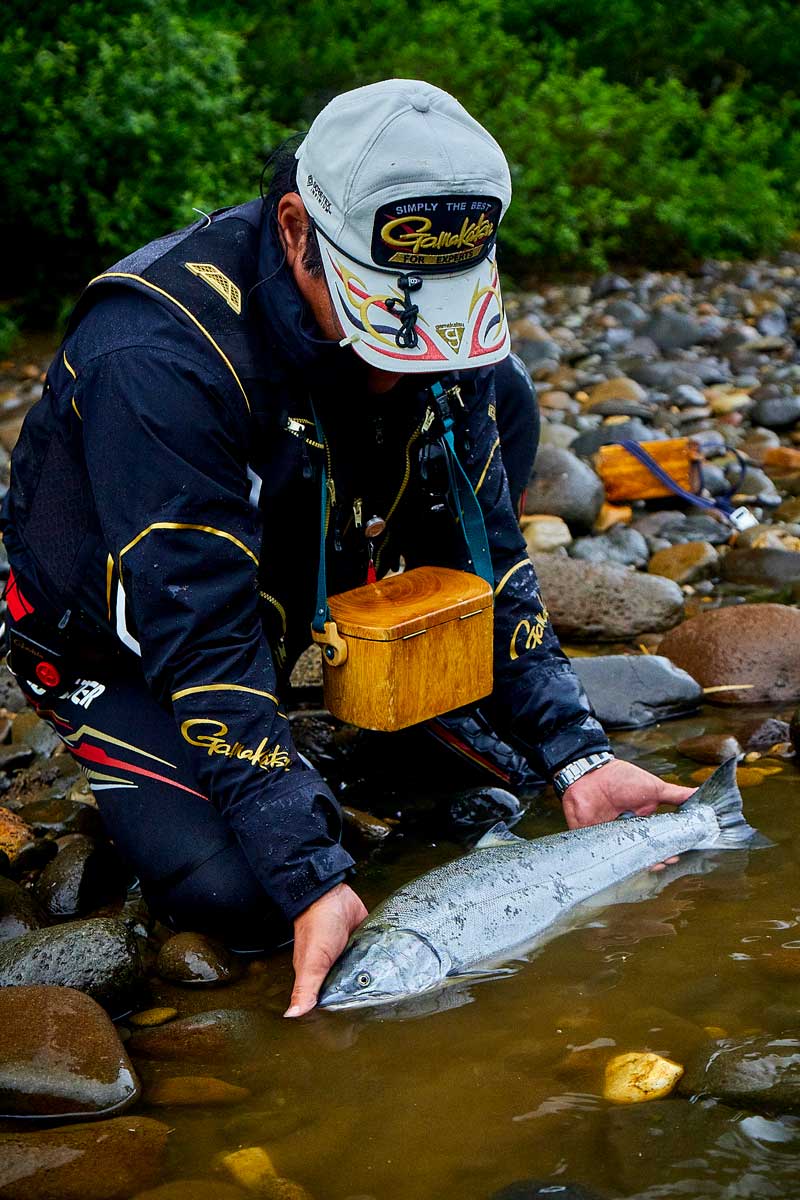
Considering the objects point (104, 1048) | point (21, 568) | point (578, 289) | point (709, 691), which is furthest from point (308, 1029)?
point (578, 289)

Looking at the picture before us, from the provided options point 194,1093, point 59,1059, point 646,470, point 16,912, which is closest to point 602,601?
point 646,470

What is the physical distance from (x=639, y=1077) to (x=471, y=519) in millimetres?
1765

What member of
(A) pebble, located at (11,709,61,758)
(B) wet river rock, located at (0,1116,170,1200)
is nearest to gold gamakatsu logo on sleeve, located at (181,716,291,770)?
(B) wet river rock, located at (0,1116,170,1200)

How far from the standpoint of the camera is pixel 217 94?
11.1 m

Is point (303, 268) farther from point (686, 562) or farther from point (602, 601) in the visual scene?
point (686, 562)

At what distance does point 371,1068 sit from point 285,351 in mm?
1776

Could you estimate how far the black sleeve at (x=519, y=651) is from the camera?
12.9ft

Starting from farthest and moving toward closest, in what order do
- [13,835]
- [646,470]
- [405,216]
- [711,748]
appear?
1. [646,470]
2. [711,748]
3. [13,835]
4. [405,216]

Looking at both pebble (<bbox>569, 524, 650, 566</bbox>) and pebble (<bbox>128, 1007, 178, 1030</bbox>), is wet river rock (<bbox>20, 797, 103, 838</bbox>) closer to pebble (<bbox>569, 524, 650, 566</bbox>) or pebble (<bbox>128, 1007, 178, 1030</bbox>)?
pebble (<bbox>128, 1007, 178, 1030</bbox>)

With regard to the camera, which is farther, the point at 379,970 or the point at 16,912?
the point at 16,912

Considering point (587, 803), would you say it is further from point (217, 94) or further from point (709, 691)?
point (217, 94)

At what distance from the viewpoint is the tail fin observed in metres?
3.85

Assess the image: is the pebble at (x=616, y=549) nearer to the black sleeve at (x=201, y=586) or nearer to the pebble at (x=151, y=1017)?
the black sleeve at (x=201, y=586)

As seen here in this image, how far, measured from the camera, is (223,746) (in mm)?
3297
